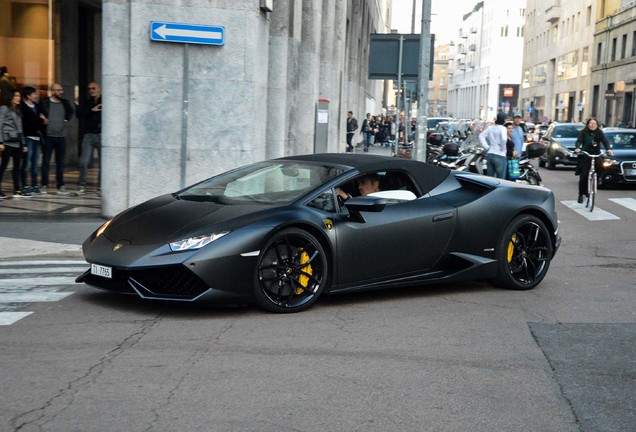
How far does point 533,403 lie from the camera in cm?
496

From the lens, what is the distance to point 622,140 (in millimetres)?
25125

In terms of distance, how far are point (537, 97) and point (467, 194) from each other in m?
90.5

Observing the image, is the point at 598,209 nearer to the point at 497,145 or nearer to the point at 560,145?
the point at 497,145

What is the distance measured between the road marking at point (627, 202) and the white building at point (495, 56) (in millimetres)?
98264

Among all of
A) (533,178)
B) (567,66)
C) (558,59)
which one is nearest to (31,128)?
(533,178)

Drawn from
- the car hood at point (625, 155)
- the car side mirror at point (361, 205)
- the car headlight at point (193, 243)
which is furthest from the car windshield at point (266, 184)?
the car hood at point (625, 155)

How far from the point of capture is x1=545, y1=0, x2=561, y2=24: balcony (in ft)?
287

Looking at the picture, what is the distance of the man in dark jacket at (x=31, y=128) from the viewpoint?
16422 mm

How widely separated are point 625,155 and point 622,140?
1859mm

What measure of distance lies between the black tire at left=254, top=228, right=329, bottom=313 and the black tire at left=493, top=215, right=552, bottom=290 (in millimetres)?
2033

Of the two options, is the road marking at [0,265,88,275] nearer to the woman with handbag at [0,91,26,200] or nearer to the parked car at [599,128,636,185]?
the woman with handbag at [0,91,26,200]

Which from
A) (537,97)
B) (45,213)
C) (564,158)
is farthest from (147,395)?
(537,97)

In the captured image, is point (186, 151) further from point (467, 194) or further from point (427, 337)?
point (427, 337)

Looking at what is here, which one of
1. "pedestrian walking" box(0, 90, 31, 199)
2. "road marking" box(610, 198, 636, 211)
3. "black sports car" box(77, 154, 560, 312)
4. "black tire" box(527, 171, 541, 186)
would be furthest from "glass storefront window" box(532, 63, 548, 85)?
"black sports car" box(77, 154, 560, 312)
